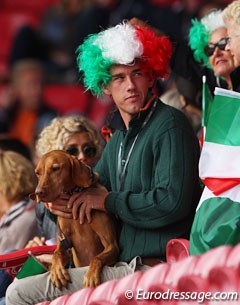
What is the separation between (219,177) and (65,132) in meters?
1.37

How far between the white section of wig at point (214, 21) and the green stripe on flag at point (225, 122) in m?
1.22

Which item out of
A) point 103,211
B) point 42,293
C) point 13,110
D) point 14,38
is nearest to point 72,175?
point 103,211

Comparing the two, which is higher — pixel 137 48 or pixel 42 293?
pixel 137 48

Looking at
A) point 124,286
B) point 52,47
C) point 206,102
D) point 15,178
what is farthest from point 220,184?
point 52,47

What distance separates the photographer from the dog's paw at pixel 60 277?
17.4 ft

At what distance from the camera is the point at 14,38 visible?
11680 mm

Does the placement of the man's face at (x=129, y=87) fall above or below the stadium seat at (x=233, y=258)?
above

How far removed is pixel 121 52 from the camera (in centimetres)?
537

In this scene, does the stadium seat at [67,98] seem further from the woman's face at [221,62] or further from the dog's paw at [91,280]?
the dog's paw at [91,280]

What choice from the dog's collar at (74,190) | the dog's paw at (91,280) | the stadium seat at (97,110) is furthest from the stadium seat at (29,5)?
the dog's paw at (91,280)

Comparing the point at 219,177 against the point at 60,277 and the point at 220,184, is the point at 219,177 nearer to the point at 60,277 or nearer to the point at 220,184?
the point at 220,184

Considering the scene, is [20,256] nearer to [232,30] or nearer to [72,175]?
[72,175]

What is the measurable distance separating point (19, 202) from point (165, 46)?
1579 millimetres

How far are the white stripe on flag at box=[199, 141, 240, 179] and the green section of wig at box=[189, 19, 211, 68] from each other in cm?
133
